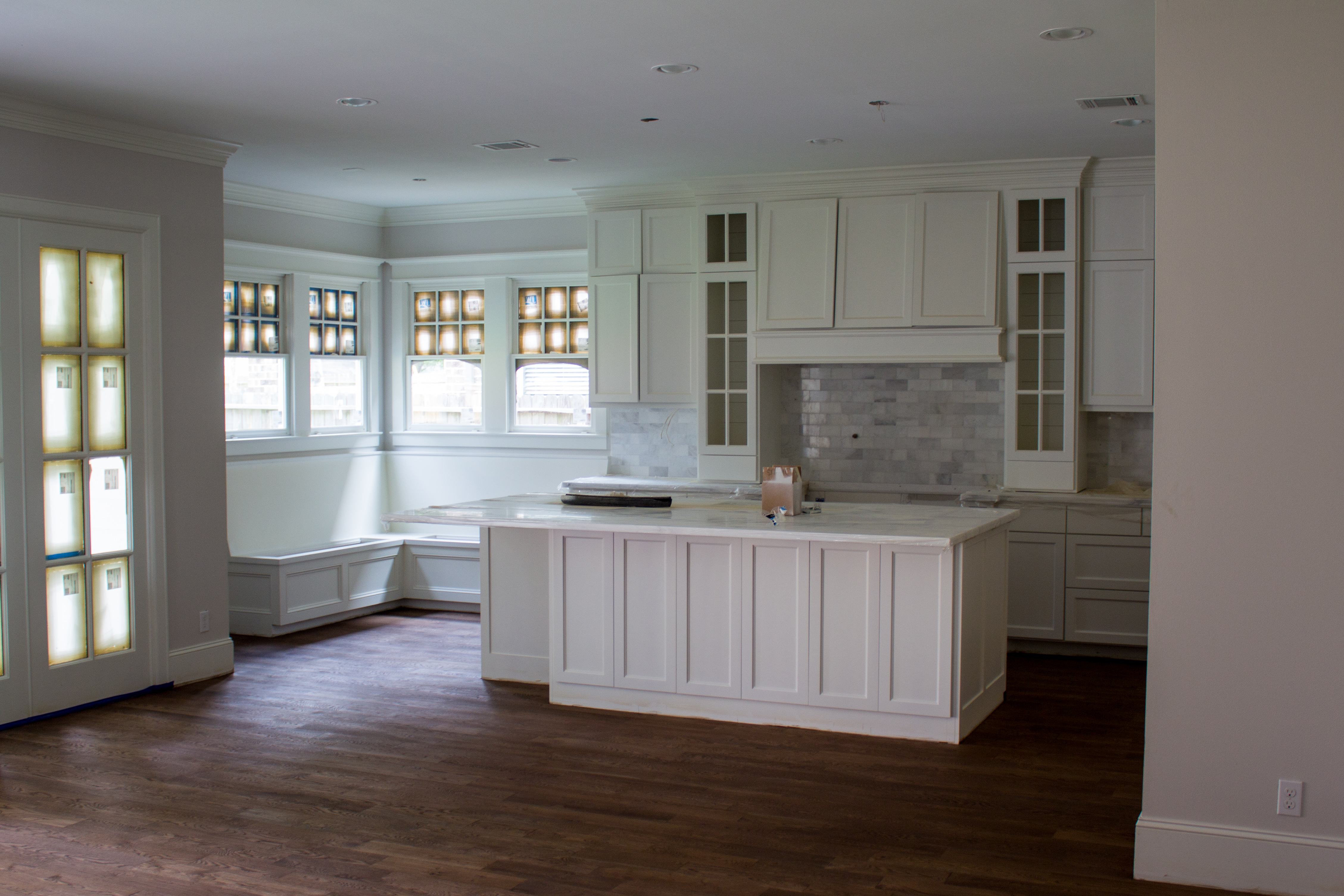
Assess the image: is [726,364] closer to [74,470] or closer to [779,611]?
[779,611]

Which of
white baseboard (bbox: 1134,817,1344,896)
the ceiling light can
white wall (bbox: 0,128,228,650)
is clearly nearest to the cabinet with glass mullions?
white wall (bbox: 0,128,228,650)

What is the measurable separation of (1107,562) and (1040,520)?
40 cm

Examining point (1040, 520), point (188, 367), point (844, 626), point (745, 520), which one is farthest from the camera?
point (1040, 520)

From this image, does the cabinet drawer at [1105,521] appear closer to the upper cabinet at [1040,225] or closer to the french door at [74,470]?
the upper cabinet at [1040,225]

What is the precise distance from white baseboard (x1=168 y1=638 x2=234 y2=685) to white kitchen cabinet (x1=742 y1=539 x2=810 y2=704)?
9.05ft

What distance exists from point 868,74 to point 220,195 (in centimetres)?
330

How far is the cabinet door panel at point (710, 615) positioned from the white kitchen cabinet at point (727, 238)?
2414 millimetres

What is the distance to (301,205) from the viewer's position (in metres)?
7.41

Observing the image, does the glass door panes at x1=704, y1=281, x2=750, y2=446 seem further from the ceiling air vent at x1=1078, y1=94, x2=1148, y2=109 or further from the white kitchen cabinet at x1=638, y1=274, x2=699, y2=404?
the ceiling air vent at x1=1078, y1=94, x2=1148, y2=109

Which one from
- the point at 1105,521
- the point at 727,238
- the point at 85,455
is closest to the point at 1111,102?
the point at 1105,521

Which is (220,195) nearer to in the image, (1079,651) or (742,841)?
(742,841)

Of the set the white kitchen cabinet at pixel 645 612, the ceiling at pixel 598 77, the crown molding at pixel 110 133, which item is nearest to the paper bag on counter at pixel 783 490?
A: the white kitchen cabinet at pixel 645 612

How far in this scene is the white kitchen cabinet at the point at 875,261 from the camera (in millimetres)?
6387

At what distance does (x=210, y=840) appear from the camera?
11.8 feet
